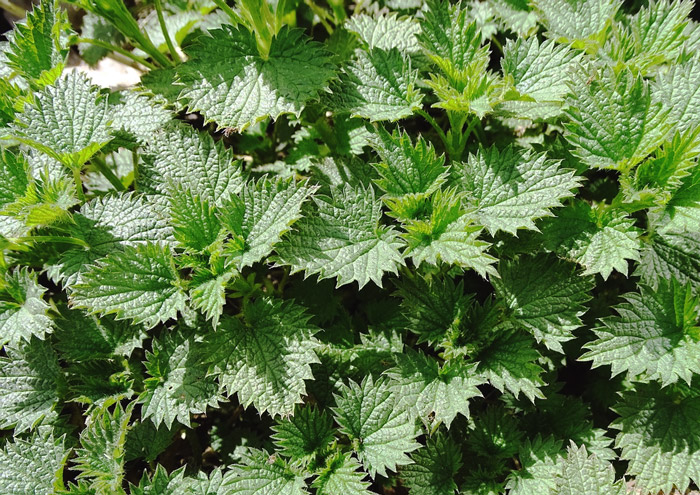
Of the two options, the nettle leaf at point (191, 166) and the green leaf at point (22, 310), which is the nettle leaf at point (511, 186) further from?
the green leaf at point (22, 310)

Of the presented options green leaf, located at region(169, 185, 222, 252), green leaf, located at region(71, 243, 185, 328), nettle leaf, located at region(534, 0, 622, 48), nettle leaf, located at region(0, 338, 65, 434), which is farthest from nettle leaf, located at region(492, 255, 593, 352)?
nettle leaf, located at region(0, 338, 65, 434)

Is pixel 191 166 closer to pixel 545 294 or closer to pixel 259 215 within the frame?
pixel 259 215

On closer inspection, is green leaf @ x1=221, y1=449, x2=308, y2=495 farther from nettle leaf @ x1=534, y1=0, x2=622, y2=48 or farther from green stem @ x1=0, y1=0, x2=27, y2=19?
green stem @ x1=0, y1=0, x2=27, y2=19

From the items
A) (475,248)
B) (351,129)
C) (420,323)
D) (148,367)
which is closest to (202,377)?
(148,367)

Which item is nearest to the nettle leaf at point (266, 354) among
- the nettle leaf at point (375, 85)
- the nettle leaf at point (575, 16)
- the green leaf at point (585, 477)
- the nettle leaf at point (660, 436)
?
the nettle leaf at point (375, 85)

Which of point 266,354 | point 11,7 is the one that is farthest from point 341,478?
point 11,7
